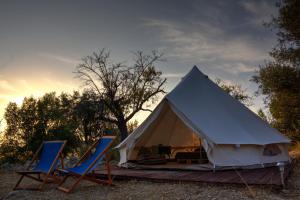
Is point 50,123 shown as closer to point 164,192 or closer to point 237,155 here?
point 237,155

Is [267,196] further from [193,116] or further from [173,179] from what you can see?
[193,116]

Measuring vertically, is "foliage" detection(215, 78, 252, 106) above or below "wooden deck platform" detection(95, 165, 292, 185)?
above

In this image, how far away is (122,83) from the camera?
14773 mm

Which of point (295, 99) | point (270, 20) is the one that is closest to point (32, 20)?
point (270, 20)

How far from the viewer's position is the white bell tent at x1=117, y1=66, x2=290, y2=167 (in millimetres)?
5680

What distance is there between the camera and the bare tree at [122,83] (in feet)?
47.1

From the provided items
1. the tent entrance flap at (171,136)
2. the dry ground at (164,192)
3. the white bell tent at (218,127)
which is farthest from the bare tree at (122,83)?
the dry ground at (164,192)

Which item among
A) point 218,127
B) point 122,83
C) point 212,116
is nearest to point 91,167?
point 218,127

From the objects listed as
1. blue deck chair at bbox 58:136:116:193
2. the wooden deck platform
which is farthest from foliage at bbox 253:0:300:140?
blue deck chair at bbox 58:136:116:193

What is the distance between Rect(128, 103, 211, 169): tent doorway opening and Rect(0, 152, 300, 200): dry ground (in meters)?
1.53

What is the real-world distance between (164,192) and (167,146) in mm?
4285

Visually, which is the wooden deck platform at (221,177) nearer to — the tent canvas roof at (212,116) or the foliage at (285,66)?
the tent canvas roof at (212,116)

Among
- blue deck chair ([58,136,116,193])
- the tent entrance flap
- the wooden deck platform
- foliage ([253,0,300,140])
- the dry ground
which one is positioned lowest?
the dry ground

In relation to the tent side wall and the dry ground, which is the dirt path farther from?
Answer: the tent side wall
